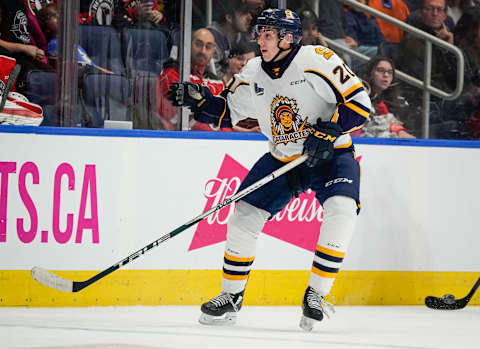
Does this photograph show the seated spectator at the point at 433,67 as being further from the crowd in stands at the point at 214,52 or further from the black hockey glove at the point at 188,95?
the black hockey glove at the point at 188,95

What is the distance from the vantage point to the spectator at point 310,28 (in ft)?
14.9

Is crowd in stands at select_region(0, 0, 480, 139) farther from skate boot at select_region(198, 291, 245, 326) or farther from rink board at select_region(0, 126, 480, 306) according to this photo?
skate boot at select_region(198, 291, 245, 326)

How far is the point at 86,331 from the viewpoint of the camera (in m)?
2.71

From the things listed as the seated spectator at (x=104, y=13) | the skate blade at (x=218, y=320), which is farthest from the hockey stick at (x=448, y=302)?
the seated spectator at (x=104, y=13)

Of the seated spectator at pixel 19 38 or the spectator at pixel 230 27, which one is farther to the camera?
the spectator at pixel 230 27

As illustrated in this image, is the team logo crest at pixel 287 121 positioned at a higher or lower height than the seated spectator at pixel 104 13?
lower

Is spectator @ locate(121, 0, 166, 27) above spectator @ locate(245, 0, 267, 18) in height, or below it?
below

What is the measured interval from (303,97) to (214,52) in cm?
133

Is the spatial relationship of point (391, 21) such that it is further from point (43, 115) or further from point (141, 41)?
point (43, 115)

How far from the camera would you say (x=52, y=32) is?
388cm

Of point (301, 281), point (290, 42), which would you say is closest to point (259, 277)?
point (301, 281)

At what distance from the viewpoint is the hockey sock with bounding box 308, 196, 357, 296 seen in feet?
9.58

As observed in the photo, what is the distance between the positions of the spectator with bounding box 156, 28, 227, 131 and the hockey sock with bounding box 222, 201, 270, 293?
3.45ft

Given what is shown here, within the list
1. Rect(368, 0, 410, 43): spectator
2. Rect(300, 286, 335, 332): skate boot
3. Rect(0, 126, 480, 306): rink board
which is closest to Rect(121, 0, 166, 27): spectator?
Rect(0, 126, 480, 306): rink board
